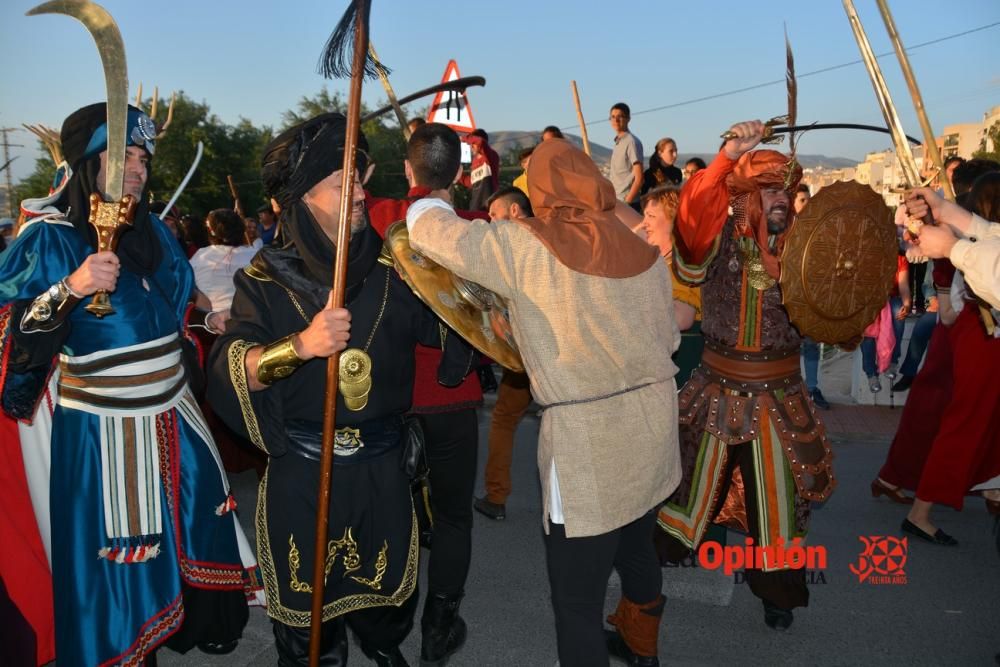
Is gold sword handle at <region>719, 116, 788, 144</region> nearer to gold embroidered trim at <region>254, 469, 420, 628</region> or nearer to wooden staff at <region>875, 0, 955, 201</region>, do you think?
wooden staff at <region>875, 0, 955, 201</region>

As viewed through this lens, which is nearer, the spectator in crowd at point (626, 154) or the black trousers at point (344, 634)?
the black trousers at point (344, 634)

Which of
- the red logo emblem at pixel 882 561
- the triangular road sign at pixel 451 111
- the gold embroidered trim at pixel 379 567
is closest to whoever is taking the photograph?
the gold embroidered trim at pixel 379 567

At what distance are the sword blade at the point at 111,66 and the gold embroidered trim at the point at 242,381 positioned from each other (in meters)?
0.63

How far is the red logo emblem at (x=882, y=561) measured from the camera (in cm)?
398

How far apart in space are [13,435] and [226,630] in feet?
3.52

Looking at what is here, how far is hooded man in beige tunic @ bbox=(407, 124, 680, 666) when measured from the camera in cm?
219

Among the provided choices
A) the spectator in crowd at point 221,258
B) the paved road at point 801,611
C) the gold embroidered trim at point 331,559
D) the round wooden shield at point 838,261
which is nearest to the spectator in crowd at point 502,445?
the paved road at point 801,611

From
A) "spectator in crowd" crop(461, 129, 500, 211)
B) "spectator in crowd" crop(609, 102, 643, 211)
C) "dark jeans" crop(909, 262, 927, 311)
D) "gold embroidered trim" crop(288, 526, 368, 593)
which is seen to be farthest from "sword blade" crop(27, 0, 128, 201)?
"dark jeans" crop(909, 262, 927, 311)

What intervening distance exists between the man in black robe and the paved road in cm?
103

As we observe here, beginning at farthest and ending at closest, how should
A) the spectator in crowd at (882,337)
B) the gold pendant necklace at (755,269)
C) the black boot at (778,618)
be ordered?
the spectator in crowd at (882,337) → the black boot at (778,618) → the gold pendant necklace at (755,269)

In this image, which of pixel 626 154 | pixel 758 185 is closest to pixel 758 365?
pixel 758 185

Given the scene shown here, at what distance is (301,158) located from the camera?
7.62ft

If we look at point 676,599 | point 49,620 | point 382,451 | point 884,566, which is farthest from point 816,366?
point 49,620

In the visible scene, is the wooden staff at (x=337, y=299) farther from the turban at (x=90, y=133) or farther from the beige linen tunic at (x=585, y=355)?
the turban at (x=90, y=133)
